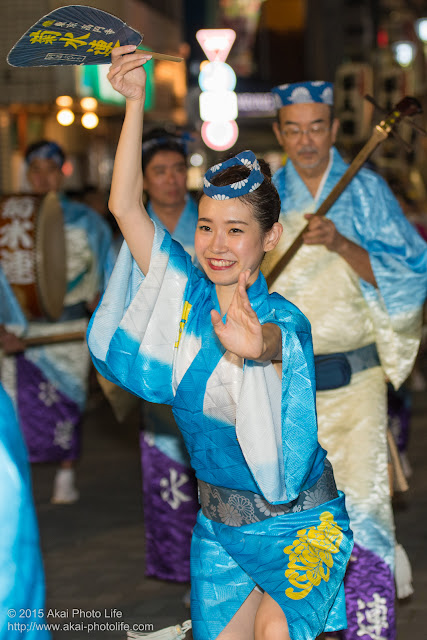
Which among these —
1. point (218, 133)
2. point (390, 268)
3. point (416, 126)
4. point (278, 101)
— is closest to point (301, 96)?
point (278, 101)

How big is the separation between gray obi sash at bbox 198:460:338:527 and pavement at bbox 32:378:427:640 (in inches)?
62.1

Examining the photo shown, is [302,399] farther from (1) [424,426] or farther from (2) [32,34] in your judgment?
(1) [424,426]

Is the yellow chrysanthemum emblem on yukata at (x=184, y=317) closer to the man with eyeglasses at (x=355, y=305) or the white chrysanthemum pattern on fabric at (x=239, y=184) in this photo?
the white chrysanthemum pattern on fabric at (x=239, y=184)

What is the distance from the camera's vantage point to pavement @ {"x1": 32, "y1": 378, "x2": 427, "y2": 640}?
4.52m

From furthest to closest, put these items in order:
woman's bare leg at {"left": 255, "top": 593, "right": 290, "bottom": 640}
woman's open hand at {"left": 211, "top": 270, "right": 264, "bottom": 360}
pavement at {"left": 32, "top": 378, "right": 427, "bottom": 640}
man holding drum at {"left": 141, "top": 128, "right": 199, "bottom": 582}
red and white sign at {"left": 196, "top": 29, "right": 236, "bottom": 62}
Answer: red and white sign at {"left": 196, "top": 29, "right": 236, "bottom": 62} → man holding drum at {"left": 141, "top": 128, "right": 199, "bottom": 582} → pavement at {"left": 32, "top": 378, "right": 427, "bottom": 640} → woman's bare leg at {"left": 255, "top": 593, "right": 290, "bottom": 640} → woman's open hand at {"left": 211, "top": 270, "right": 264, "bottom": 360}

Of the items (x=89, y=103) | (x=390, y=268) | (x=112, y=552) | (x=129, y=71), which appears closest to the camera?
(x=129, y=71)

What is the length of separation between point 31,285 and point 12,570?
4297 mm

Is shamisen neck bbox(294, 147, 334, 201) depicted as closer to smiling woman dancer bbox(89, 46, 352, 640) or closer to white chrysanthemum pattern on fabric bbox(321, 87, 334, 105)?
white chrysanthemum pattern on fabric bbox(321, 87, 334, 105)

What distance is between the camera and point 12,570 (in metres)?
2.02

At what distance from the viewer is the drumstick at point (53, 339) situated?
19.6 ft

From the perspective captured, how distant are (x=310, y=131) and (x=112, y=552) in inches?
96.8

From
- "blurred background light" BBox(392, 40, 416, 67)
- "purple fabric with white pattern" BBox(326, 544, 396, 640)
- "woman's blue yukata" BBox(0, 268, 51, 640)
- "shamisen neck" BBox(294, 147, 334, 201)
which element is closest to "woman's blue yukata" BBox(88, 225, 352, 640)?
"woman's blue yukata" BBox(0, 268, 51, 640)

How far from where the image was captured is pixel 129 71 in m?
2.79

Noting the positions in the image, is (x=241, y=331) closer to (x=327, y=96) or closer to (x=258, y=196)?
(x=258, y=196)
